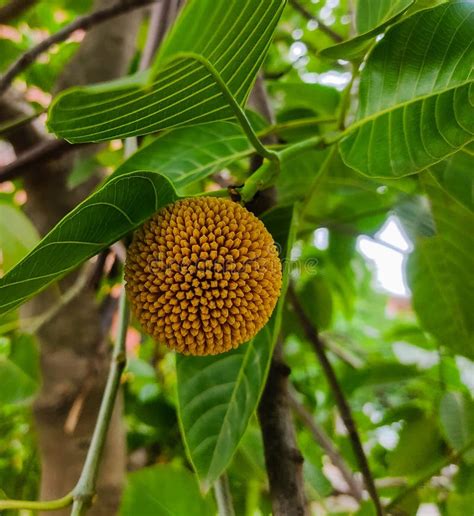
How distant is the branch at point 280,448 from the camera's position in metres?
0.41

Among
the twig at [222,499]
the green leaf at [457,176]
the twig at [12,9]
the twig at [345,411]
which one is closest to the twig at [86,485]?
the twig at [222,499]

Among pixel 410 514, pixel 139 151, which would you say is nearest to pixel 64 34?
pixel 139 151

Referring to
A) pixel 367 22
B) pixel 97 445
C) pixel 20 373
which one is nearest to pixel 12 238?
pixel 20 373

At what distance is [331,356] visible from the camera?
48.2 inches

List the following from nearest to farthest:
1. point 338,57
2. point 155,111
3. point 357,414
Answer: point 155,111
point 338,57
point 357,414

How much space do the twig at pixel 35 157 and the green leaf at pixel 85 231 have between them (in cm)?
37

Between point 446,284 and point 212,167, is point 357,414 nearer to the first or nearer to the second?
point 446,284

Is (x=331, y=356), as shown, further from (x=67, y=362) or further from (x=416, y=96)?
(x=416, y=96)

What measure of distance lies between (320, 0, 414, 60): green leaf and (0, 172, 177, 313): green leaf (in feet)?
Result: 0.50

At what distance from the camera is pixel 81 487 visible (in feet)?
1.15

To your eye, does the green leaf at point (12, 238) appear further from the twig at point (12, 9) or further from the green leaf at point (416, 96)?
the twig at point (12, 9)

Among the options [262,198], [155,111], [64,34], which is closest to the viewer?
[155,111]

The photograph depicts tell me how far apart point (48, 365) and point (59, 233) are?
49 cm

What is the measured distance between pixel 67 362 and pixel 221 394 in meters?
0.37
